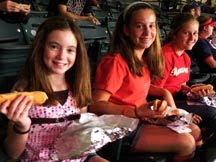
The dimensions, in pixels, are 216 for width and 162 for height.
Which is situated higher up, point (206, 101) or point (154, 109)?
point (154, 109)

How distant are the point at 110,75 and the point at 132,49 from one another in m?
0.27

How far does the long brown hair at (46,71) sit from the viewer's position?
1.59 m

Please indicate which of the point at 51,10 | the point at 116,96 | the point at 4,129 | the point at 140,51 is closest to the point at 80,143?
the point at 4,129

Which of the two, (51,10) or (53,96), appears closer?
(53,96)

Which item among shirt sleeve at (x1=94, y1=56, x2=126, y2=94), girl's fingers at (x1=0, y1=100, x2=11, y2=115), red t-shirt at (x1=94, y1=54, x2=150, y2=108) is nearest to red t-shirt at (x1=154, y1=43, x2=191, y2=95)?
red t-shirt at (x1=94, y1=54, x2=150, y2=108)

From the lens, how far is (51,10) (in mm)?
4488

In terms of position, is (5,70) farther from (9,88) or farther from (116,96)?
(116,96)

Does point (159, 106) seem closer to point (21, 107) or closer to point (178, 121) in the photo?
point (178, 121)

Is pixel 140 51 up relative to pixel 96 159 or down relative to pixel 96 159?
up

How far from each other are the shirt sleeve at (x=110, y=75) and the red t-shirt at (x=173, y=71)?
2.08ft

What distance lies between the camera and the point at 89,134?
4.60 feet

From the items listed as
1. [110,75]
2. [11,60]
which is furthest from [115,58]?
[11,60]

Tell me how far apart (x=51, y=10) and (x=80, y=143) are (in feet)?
10.9

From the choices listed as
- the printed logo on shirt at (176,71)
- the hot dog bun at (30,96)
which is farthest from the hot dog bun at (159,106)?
the printed logo on shirt at (176,71)
